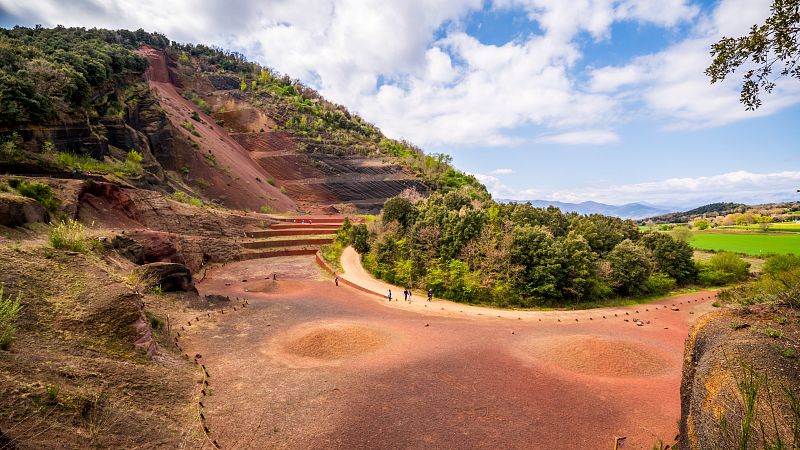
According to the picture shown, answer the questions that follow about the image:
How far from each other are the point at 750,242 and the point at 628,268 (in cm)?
3095

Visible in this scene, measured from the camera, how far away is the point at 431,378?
11398 millimetres

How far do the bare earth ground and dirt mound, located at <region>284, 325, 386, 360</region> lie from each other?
70 millimetres

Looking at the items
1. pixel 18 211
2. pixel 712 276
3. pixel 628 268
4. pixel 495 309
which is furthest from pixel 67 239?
pixel 712 276

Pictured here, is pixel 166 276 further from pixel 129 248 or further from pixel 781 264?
pixel 781 264

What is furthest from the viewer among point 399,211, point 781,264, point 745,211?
point 745,211

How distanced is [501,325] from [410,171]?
44446mm

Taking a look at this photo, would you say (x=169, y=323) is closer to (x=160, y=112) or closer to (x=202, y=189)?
(x=202, y=189)

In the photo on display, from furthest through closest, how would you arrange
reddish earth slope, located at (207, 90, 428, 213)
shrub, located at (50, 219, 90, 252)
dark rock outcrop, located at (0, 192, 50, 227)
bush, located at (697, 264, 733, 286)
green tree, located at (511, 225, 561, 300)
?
reddish earth slope, located at (207, 90, 428, 213) → bush, located at (697, 264, 733, 286) → green tree, located at (511, 225, 561, 300) → dark rock outcrop, located at (0, 192, 50, 227) → shrub, located at (50, 219, 90, 252)

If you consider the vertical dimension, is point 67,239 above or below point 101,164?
below

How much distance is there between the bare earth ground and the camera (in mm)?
8727

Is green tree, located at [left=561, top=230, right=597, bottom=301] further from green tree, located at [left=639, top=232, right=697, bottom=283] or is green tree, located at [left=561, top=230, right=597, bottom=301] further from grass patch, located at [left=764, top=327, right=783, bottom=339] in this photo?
grass patch, located at [left=764, top=327, right=783, bottom=339]

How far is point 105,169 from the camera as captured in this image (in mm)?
25531

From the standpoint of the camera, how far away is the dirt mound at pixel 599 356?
12.5 meters

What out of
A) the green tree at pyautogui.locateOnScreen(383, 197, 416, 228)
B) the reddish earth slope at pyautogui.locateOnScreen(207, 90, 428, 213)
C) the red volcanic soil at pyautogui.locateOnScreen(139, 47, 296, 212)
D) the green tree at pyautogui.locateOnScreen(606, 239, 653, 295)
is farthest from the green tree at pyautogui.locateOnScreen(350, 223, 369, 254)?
the reddish earth slope at pyautogui.locateOnScreen(207, 90, 428, 213)
